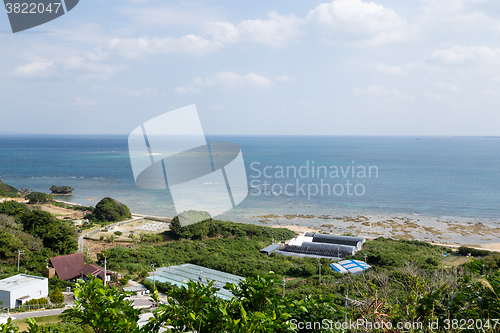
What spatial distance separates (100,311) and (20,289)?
11.8 metres

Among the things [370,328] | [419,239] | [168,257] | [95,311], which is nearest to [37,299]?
[168,257]

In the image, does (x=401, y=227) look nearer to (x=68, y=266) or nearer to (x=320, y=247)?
(x=320, y=247)

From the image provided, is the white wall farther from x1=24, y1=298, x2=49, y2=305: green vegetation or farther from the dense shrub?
the dense shrub

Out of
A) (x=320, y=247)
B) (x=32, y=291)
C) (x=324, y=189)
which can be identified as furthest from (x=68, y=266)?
(x=324, y=189)

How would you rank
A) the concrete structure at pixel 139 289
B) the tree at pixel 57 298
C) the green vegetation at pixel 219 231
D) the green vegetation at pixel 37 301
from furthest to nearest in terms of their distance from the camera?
the green vegetation at pixel 219 231 → the concrete structure at pixel 139 289 → the tree at pixel 57 298 → the green vegetation at pixel 37 301

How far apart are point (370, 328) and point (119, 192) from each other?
46.4 meters

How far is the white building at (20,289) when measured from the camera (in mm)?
11602

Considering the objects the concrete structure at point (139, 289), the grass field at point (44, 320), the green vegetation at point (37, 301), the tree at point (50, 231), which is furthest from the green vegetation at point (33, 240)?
the grass field at point (44, 320)

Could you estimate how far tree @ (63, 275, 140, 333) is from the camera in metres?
2.65

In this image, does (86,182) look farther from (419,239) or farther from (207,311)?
(207,311)

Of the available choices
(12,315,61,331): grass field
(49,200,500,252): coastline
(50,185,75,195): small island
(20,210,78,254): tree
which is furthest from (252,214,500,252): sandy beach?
(50,185,75,195): small island

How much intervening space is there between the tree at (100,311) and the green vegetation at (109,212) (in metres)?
28.1

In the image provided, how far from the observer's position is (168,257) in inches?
732

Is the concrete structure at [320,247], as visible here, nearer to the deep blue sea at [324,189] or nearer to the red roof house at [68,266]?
the red roof house at [68,266]
